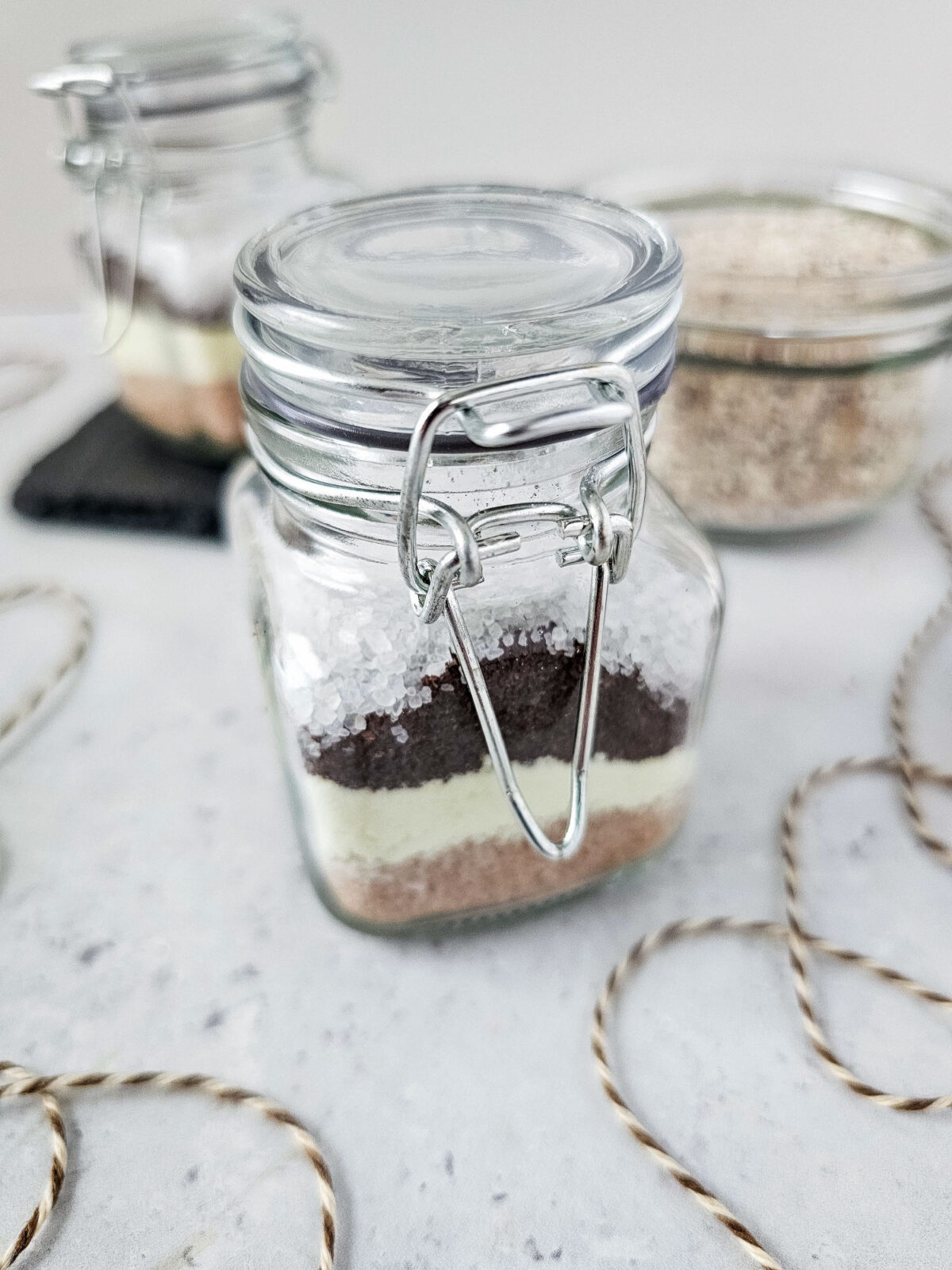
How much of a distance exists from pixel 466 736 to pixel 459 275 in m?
0.16

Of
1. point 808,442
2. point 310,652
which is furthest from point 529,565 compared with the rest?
point 808,442

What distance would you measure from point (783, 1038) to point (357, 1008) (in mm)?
167

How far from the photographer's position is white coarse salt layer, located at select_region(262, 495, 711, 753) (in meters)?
0.36

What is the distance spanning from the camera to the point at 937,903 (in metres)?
0.44

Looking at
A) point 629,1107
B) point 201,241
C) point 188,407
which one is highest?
point 201,241

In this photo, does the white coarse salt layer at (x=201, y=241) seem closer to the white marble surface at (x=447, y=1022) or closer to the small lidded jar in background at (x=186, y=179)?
the small lidded jar in background at (x=186, y=179)

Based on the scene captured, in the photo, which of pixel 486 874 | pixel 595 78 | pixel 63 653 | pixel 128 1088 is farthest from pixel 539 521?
pixel 595 78

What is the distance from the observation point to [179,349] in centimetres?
66

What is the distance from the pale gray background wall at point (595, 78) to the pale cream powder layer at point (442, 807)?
21.7 inches

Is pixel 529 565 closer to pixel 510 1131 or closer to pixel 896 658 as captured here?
pixel 510 1131

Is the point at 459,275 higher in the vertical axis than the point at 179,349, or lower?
higher

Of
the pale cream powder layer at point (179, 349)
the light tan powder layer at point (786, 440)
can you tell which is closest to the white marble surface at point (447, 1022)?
the light tan powder layer at point (786, 440)

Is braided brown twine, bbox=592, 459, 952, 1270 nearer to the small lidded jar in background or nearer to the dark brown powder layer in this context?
the dark brown powder layer

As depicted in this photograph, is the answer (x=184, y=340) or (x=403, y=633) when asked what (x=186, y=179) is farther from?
(x=403, y=633)
